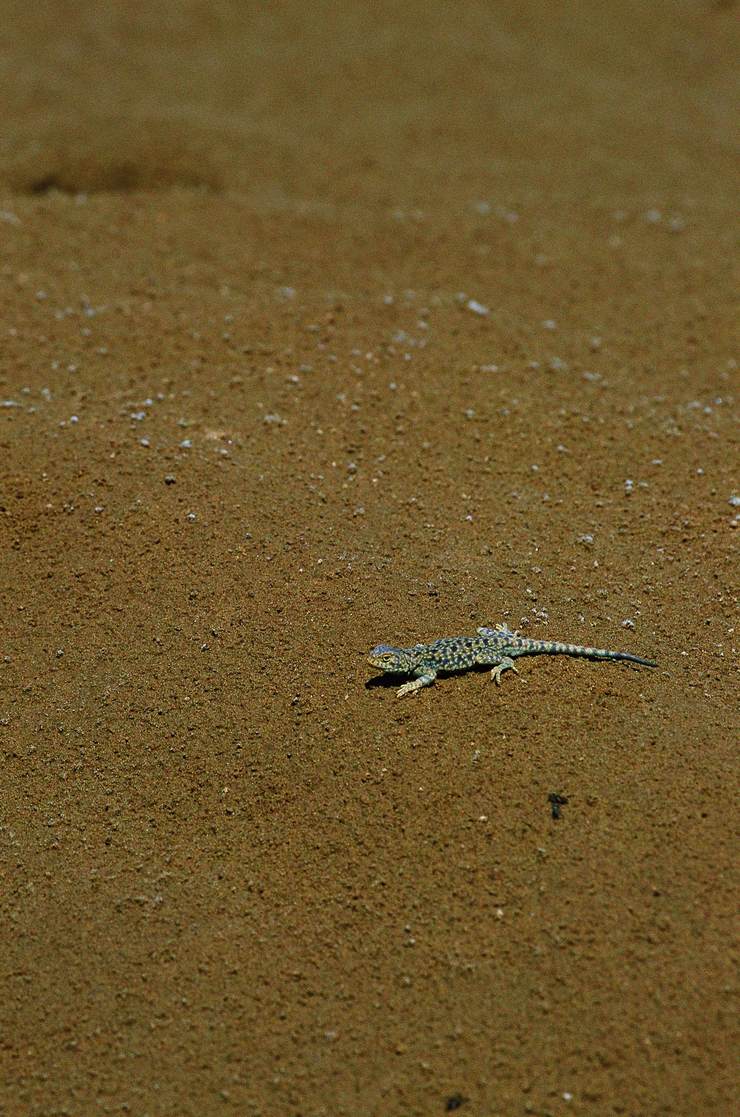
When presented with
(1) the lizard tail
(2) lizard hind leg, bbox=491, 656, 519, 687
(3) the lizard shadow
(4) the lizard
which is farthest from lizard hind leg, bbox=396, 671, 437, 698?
(1) the lizard tail

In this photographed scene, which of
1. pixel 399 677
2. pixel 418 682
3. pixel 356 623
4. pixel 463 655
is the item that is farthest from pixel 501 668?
pixel 356 623

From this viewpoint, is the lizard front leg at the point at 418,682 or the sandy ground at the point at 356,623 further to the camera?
the lizard front leg at the point at 418,682

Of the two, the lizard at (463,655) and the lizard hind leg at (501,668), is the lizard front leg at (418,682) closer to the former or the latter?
the lizard at (463,655)

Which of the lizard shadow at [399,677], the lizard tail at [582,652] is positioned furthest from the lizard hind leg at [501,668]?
the lizard tail at [582,652]

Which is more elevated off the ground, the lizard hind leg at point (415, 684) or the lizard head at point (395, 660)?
the lizard head at point (395, 660)

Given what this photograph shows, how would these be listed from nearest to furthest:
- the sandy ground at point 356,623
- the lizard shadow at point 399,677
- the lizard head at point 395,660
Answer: the sandy ground at point 356,623, the lizard head at point 395,660, the lizard shadow at point 399,677

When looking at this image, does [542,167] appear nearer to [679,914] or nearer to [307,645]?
[307,645]

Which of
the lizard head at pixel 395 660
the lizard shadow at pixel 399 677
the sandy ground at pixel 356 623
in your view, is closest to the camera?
the sandy ground at pixel 356 623
